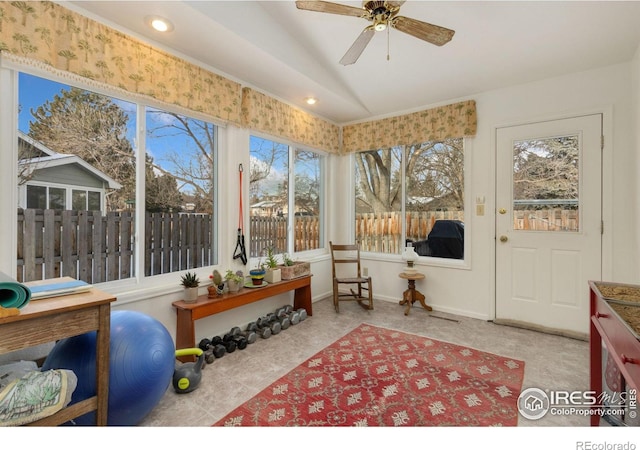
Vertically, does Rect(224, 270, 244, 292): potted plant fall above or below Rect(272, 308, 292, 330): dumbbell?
above

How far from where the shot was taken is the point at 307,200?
4164 mm

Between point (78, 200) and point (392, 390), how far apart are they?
2.57m

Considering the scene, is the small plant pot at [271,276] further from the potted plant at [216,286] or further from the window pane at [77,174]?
the window pane at [77,174]

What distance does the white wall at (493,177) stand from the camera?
2682 mm

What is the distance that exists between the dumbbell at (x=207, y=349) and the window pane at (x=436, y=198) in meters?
2.81

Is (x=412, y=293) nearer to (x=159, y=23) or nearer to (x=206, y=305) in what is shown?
(x=206, y=305)

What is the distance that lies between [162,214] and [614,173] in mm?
4171

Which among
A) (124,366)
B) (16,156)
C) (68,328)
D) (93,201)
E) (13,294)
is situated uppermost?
(16,156)

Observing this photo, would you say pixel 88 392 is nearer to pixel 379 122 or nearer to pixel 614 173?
pixel 379 122

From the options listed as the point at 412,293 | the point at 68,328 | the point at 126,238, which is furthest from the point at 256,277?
the point at 412,293

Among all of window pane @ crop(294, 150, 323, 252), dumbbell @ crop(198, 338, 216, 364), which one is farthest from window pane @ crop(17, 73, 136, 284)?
window pane @ crop(294, 150, 323, 252)

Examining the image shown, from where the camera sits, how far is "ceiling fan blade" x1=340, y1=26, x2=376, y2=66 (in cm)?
198

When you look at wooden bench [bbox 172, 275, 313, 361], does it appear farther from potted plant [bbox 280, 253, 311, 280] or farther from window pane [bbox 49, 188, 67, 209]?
window pane [bbox 49, 188, 67, 209]

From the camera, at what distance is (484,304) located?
134 inches
